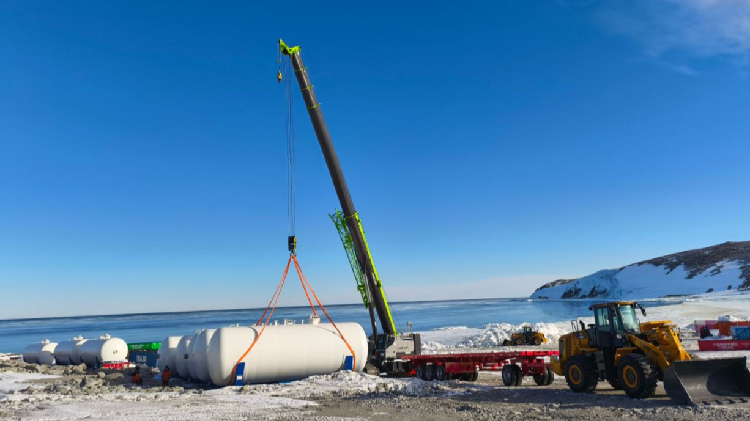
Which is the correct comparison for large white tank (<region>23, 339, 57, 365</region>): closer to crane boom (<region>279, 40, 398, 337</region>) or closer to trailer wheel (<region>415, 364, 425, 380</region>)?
crane boom (<region>279, 40, 398, 337</region>)

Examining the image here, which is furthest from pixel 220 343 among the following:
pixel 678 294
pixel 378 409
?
pixel 678 294

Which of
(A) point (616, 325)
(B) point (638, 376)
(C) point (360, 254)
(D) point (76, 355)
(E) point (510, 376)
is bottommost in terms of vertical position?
(E) point (510, 376)

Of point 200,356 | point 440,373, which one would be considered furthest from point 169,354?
point 440,373

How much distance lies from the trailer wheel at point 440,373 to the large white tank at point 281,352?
11.4 ft

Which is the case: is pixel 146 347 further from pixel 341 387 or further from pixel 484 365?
pixel 484 365

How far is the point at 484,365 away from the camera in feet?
72.9

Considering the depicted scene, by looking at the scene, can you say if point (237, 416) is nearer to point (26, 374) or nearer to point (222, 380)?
point (222, 380)

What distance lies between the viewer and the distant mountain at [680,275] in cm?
14550

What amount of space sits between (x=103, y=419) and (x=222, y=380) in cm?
650

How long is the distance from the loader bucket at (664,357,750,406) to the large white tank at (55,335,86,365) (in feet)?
117

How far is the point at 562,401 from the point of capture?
53.5 feet

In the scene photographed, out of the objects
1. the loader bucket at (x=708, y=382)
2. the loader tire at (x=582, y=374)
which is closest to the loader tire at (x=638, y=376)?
the loader bucket at (x=708, y=382)

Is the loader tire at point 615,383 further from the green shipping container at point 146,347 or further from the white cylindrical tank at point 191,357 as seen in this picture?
the green shipping container at point 146,347

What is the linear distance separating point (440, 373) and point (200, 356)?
10.2 metres
